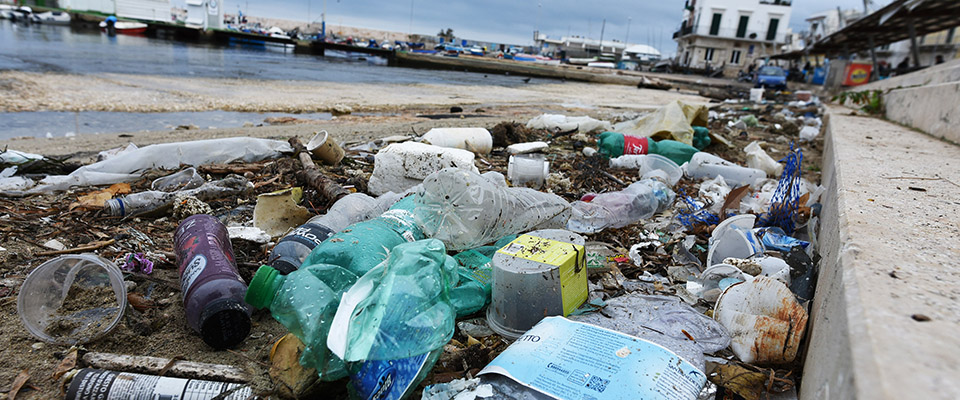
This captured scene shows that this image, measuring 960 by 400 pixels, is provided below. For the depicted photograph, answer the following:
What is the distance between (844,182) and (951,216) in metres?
0.53

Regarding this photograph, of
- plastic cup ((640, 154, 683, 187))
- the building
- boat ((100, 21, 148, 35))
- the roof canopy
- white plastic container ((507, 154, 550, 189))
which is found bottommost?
white plastic container ((507, 154, 550, 189))

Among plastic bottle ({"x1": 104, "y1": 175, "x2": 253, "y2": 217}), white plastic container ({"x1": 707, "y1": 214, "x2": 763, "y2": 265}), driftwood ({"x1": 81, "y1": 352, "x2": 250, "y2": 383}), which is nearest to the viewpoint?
driftwood ({"x1": 81, "y1": 352, "x2": 250, "y2": 383})

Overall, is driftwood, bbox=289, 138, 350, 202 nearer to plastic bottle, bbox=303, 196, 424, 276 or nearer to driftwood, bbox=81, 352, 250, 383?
plastic bottle, bbox=303, 196, 424, 276

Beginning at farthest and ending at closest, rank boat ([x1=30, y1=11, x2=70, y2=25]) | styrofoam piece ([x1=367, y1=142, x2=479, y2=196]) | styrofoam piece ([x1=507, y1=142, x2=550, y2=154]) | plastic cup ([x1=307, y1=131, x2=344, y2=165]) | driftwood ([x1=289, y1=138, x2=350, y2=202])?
1. boat ([x1=30, y1=11, x2=70, y2=25])
2. styrofoam piece ([x1=507, y1=142, x2=550, y2=154])
3. plastic cup ([x1=307, y1=131, x2=344, y2=165])
4. styrofoam piece ([x1=367, y1=142, x2=479, y2=196])
5. driftwood ([x1=289, y1=138, x2=350, y2=202])

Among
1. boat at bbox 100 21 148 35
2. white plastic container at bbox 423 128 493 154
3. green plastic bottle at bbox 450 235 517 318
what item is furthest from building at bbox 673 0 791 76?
boat at bbox 100 21 148 35

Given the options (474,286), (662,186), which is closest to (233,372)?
(474,286)

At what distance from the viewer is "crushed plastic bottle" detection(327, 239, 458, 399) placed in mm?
1332

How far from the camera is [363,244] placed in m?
1.98

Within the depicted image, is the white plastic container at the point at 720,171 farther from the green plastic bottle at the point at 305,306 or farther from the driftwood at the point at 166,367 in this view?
Answer: the driftwood at the point at 166,367

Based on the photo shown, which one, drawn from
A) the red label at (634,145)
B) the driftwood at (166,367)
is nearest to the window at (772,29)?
the red label at (634,145)

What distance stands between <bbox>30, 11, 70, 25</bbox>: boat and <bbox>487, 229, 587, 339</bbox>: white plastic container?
70.0m

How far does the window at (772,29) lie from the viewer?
52.2 metres

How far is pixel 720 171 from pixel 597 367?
3.49 metres

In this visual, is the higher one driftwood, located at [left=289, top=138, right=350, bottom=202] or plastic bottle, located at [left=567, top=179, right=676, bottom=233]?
plastic bottle, located at [left=567, top=179, right=676, bottom=233]
